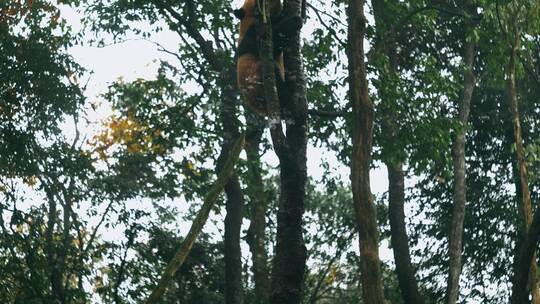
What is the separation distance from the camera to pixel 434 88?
1228 cm

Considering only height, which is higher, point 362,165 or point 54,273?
point 54,273

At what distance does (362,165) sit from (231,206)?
26.4 ft

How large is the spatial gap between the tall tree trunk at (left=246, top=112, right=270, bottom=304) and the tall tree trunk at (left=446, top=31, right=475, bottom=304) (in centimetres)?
296

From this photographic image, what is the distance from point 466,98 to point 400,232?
112 inches

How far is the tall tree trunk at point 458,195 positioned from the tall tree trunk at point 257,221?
117 inches

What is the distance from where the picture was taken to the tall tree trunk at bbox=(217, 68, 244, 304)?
1359 cm

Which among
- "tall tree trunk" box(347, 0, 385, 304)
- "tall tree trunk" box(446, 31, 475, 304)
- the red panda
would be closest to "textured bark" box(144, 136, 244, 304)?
"tall tree trunk" box(347, 0, 385, 304)

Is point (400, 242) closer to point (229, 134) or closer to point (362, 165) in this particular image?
point (229, 134)

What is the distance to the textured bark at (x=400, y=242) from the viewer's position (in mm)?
14656

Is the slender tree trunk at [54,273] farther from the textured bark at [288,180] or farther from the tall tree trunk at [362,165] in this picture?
the textured bark at [288,180]

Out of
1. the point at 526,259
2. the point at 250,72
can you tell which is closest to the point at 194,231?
the point at 526,259

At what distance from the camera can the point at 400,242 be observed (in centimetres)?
1533

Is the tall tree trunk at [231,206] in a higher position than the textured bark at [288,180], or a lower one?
higher

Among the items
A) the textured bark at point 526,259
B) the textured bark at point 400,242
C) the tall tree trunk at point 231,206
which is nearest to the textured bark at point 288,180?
the textured bark at point 526,259
